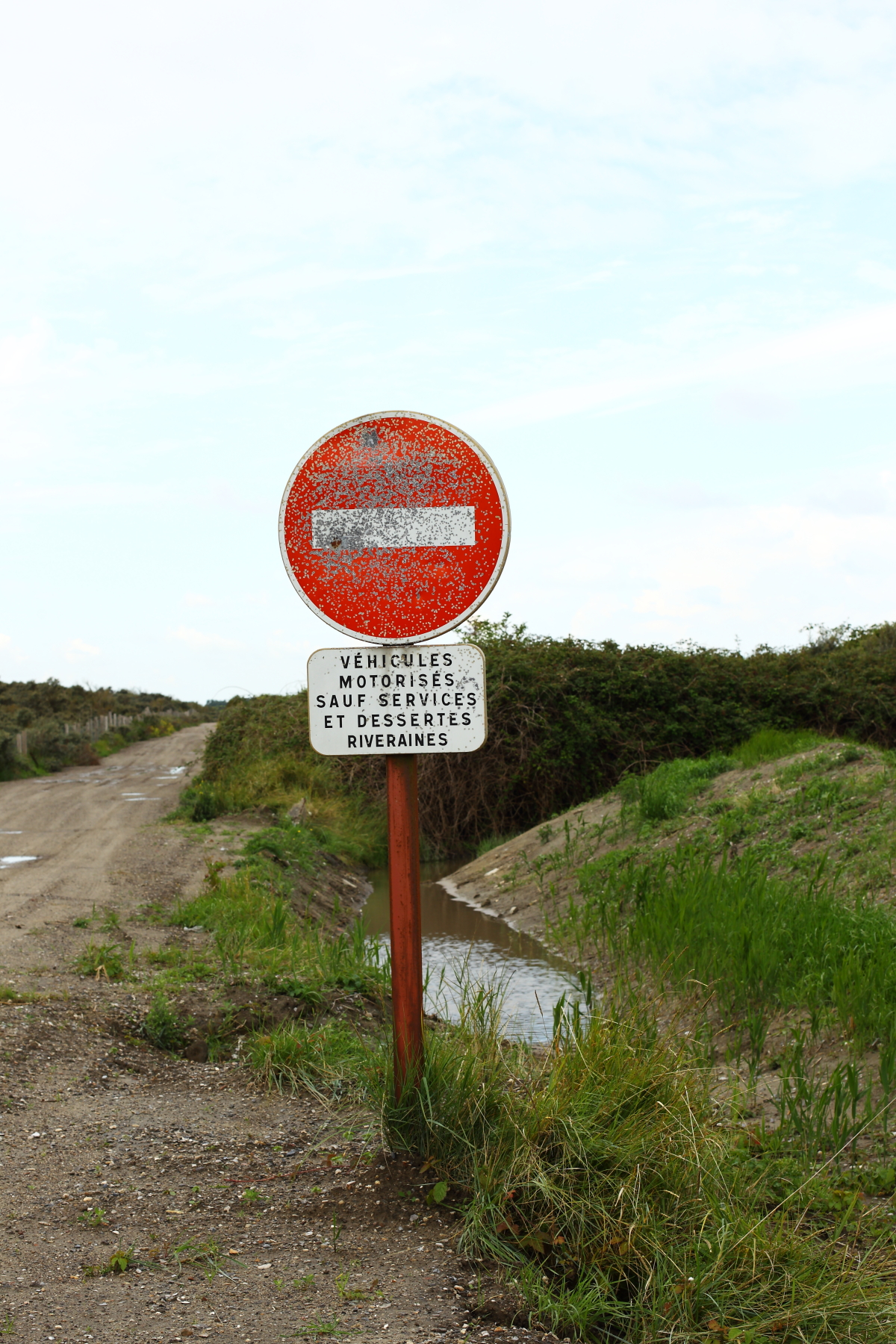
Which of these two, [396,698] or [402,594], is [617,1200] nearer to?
[396,698]

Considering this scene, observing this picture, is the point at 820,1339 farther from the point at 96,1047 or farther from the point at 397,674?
the point at 96,1047

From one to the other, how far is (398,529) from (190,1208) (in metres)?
2.58

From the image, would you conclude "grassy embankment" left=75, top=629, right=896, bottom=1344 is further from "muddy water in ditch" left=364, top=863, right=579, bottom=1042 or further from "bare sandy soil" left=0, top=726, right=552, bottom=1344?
"muddy water in ditch" left=364, top=863, right=579, bottom=1042

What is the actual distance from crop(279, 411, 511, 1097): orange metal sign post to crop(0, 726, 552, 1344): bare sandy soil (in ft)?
1.84

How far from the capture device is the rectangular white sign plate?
13.5ft

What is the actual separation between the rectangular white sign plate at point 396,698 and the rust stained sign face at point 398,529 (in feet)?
0.31

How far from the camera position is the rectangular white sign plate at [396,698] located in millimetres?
4125

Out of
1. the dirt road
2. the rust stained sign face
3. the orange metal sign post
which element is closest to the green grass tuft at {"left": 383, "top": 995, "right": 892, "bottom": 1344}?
the orange metal sign post

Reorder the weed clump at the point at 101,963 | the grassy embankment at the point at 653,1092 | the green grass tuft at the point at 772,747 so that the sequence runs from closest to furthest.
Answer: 1. the grassy embankment at the point at 653,1092
2. the weed clump at the point at 101,963
3. the green grass tuft at the point at 772,747

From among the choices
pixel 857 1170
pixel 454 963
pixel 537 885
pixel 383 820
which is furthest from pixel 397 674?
pixel 383 820

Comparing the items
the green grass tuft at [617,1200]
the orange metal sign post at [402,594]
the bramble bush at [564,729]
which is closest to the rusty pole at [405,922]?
the orange metal sign post at [402,594]

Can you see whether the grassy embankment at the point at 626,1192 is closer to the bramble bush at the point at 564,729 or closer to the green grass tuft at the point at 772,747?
the green grass tuft at the point at 772,747

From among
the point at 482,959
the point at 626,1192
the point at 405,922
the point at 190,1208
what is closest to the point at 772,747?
the point at 482,959

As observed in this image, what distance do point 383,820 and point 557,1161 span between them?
1611 cm
